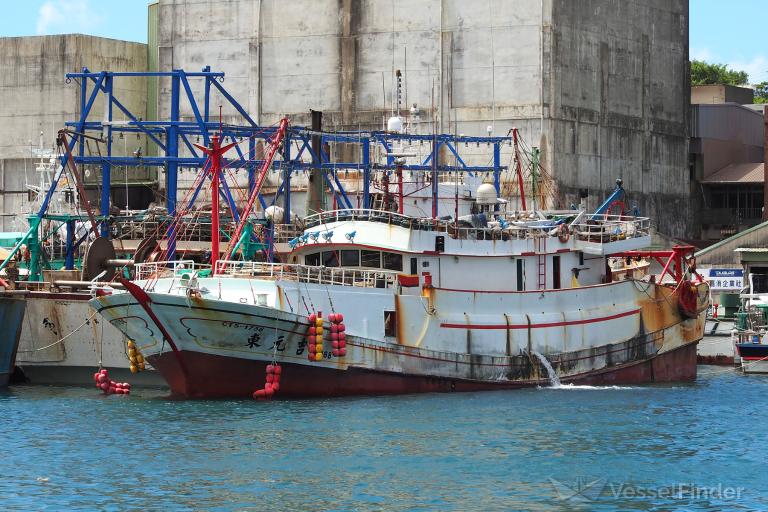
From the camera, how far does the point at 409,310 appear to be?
44.0 meters

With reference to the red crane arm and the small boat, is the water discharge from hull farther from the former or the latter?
the red crane arm

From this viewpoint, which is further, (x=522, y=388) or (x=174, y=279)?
(x=522, y=388)

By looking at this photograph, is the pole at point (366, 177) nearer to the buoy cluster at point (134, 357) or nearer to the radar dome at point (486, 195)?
the radar dome at point (486, 195)

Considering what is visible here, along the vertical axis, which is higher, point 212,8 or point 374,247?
point 212,8

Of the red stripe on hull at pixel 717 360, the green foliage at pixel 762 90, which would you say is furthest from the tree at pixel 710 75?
the red stripe on hull at pixel 717 360

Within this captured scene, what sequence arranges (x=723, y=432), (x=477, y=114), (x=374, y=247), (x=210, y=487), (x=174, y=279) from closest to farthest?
(x=210, y=487), (x=723, y=432), (x=174, y=279), (x=374, y=247), (x=477, y=114)

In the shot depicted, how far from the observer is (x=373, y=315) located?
43.4 m

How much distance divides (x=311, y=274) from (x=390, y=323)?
2.87 m

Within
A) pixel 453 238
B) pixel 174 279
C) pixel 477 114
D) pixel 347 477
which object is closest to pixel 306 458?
pixel 347 477

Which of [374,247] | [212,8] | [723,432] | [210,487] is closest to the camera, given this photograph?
[210,487]

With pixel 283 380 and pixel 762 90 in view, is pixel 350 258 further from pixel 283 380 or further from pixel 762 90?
pixel 762 90

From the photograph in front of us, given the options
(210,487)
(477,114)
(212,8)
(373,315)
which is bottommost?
(210,487)

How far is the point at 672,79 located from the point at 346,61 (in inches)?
796

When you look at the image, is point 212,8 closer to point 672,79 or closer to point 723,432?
point 672,79
